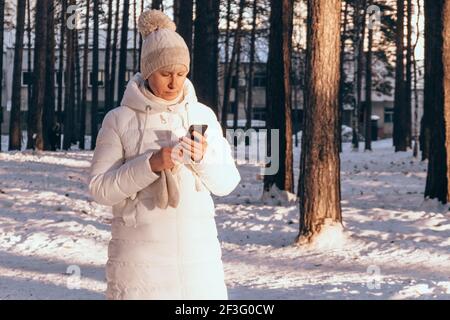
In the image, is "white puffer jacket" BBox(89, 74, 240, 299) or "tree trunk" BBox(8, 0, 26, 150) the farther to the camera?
"tree trunk" BBox(8, 0, 26, 150)

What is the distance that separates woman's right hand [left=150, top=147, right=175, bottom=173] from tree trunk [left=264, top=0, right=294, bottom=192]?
15774 mm

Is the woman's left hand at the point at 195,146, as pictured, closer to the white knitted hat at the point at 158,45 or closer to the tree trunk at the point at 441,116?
the white knitted hat at the point at 158,45

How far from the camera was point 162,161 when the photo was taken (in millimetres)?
4230

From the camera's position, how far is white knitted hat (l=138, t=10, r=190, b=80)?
446 centimetres

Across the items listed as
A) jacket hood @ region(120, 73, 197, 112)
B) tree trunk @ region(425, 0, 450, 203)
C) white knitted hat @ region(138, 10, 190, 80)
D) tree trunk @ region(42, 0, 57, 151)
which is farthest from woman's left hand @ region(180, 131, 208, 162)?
tree trunk @ region(42, 0, 57, 151)

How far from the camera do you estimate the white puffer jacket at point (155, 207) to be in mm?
4379

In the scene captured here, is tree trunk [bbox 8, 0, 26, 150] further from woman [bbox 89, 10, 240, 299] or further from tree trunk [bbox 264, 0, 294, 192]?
woman [bbox 89, 10, 240, 299]

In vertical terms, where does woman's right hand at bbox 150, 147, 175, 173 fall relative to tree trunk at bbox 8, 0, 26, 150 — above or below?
below

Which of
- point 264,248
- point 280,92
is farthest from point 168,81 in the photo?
point 280,92

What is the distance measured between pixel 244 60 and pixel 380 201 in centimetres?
6277

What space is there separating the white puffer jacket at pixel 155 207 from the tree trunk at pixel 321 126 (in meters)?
9.81

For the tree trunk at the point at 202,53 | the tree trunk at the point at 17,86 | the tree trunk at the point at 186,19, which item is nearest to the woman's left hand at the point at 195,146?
the tree trunk at the point at 202,53

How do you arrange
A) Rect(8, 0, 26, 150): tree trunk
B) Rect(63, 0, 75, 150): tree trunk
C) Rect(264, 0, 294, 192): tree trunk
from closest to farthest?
Rect(264, 0, 294, 192): tree trunk < Rect(8, 0, 26, 150): tree trunk < Rect(63, 0, 75, 150): tree trunk
